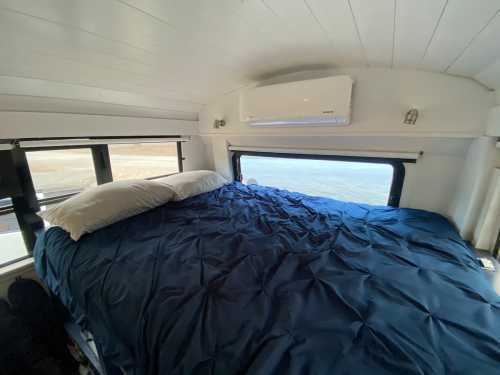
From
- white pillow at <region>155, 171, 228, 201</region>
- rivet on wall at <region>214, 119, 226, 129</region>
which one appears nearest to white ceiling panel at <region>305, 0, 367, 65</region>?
rivet on wall at <region>214, 119, 226, 129</region>

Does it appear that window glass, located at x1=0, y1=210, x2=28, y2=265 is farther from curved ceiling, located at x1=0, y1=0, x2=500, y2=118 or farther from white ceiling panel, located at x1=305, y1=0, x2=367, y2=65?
white ceiling panel, located at x1=305, y1=0, x2=367, y2=65

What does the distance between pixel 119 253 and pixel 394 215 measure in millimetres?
1964

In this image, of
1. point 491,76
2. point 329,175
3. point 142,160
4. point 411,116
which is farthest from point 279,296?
point 142,160

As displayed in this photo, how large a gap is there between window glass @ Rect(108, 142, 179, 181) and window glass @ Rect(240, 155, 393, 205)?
3.29 ft

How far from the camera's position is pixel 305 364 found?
1.85ft

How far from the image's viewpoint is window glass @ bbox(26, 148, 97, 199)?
5.56 ft

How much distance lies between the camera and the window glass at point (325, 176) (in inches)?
83.4

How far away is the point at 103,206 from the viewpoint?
4.72ft

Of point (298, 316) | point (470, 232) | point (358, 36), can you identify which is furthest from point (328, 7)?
point (470, 232)

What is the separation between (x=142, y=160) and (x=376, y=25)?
2.54 m

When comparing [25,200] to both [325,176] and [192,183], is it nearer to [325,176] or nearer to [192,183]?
[192,183]

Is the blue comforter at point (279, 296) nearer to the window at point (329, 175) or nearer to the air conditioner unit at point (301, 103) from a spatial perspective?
the window at point (329, 175)

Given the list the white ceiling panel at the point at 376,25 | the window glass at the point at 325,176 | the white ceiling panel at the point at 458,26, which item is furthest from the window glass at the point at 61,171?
the white ceiling panel at the point at 458,26

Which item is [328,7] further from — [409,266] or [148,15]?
[409,266]
